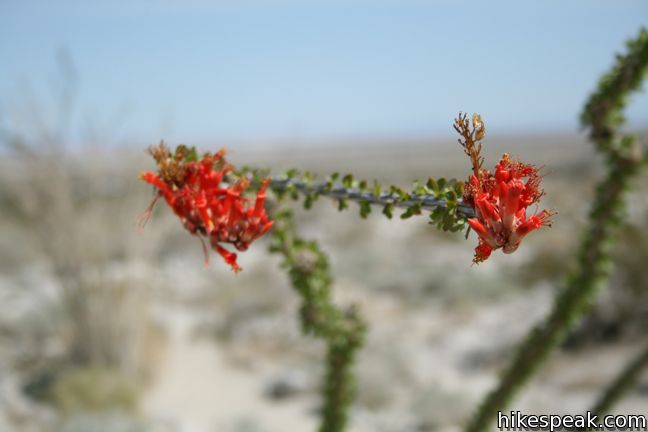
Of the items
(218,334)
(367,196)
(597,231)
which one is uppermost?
(367,196)

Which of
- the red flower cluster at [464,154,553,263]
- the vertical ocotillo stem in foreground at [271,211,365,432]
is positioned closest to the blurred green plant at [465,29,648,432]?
the vertical ocotillo stem in foreground at [271,211,365,432]

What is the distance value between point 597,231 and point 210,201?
207cm

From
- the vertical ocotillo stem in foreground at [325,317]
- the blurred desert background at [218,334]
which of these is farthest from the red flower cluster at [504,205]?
the blurred desert background at [218,334]

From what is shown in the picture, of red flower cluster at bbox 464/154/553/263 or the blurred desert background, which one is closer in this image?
red flower cluster at bbox 464/154/553/263

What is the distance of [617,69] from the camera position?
8.00ft

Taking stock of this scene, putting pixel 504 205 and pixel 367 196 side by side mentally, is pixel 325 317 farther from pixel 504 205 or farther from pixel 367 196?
pixel 504 205

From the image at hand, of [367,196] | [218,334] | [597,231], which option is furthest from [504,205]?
[218,334]

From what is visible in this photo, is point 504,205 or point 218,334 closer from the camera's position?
point 504,205

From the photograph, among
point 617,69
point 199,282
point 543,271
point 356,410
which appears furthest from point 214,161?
point 199,282

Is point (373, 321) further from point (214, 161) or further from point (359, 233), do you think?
point (214, 161)

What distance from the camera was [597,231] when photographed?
2775 mm

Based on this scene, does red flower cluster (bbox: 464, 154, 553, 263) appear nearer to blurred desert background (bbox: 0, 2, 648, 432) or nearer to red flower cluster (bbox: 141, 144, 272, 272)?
red flower cluster (bbox: 141, 144, 272, 272)

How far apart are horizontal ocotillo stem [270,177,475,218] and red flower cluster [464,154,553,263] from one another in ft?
0.23

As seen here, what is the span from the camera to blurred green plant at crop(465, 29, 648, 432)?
8.09 ft
